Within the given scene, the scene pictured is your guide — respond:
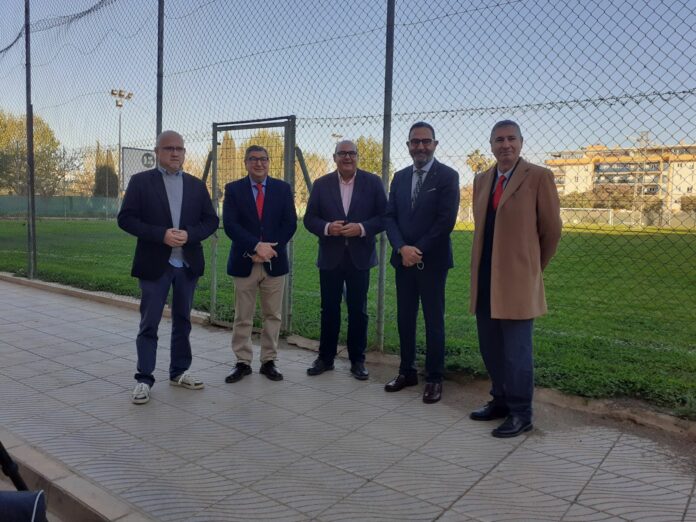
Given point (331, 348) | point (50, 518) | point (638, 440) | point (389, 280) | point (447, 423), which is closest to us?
point (50, 518)

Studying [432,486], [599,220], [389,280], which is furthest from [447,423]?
[389,280]

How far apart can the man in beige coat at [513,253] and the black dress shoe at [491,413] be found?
0.10ft

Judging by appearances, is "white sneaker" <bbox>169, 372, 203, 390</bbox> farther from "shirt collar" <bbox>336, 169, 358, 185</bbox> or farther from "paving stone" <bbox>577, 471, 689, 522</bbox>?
"paving stone" <bbox>577, 471, 689, 522</bbox>

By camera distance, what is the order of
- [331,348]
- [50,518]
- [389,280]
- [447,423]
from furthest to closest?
[389,280] → [331,348] → [447,423] → [50,518]

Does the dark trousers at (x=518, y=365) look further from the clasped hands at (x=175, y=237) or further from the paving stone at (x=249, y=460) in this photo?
the clasped hands at (x=175, y=237)

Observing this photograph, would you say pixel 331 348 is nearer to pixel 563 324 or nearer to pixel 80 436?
pixel 80 436

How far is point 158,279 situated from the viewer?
15.8ft

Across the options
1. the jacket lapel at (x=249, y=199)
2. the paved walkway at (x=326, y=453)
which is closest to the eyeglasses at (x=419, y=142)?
A: the jacket lapel at (x=249, y=199)

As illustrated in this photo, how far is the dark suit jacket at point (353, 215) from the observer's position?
203 inches

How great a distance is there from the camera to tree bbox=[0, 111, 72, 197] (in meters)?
14.1

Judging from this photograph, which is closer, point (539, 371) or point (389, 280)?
point (539, 371)

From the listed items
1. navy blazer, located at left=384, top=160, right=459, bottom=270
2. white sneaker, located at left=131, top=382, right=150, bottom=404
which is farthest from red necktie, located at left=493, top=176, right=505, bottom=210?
white sneaker, located at left=131, top=382, right=150, bottom=404

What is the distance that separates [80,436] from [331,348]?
2223 millimetres

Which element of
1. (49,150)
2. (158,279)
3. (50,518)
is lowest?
(50,518)
